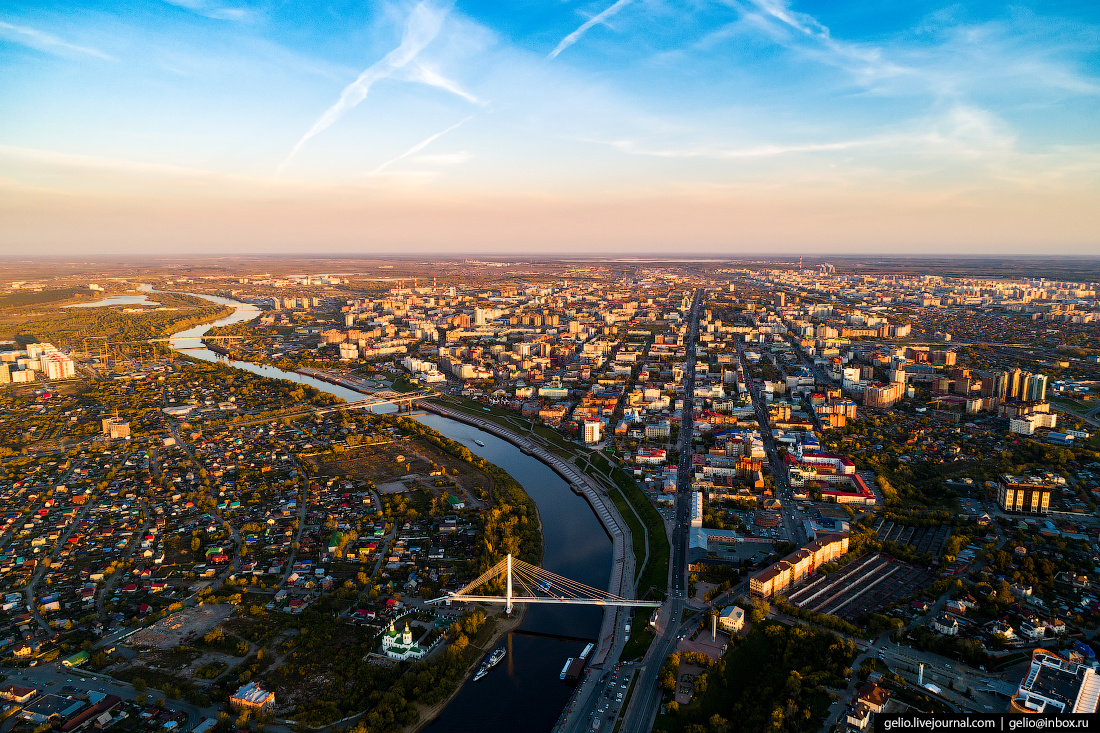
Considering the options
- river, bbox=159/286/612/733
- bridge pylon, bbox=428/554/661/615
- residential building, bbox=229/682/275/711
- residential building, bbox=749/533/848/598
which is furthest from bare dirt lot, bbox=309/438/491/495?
residential building, bbox=229/682/275/711

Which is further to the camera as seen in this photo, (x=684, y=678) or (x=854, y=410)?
(x=854, y=410)

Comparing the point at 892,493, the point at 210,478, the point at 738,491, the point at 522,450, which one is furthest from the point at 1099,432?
the point at 210,478

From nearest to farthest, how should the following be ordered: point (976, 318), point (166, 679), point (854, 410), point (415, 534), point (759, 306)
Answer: point (166, 679), point (415, 534), point (854, 410), point (976, 318), point (759, 306)

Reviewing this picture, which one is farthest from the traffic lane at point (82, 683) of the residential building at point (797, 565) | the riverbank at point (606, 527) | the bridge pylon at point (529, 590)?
the residential building at point (797, 565)

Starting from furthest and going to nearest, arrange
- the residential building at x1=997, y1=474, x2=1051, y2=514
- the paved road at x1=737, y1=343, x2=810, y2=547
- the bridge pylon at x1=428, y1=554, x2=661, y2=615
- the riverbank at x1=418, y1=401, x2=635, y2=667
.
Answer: the residential building at x1=997, y1=474, x2=1051, y2=514 → the paved road at x1=737, y1=343, x2=810, y2=547 → the bridge pylon at x1=428, y1=554, x2=661, y2=615 → the riverbank at x1=418, y1=401, x2=635, y2=667

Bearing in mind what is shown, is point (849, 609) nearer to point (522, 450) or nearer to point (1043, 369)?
point (522, 450)

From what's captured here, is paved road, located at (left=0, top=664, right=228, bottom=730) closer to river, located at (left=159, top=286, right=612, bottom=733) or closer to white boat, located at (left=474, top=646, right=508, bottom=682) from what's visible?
river, located at (left=159, top=286, right=612, bottom=733)

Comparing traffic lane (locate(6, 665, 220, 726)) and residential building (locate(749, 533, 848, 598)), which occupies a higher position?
residential building (locate(749, 533, 848, 598))

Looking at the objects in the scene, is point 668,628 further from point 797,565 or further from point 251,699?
point 251,699
